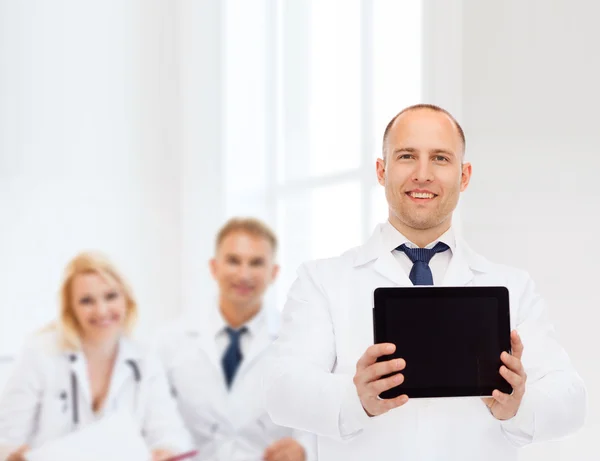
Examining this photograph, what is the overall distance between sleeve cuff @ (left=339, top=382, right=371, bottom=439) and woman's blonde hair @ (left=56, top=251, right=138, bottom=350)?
1.45 meters

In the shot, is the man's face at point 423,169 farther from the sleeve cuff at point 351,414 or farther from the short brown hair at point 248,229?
the short brown hair at point 248,229

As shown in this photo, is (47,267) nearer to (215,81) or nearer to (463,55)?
(215,81)

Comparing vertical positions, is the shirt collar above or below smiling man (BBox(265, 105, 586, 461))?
below

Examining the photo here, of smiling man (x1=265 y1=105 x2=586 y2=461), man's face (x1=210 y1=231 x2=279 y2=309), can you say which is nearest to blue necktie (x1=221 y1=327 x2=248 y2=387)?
man's face (x1=210 y1=231 x2=279 y2=309)

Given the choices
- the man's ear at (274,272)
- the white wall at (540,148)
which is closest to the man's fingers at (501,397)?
the white wall at (540,148)

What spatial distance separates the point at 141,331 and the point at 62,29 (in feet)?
3.34

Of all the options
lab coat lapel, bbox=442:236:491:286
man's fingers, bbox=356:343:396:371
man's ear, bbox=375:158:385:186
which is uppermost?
man's ear, bbox=375:158:385:186

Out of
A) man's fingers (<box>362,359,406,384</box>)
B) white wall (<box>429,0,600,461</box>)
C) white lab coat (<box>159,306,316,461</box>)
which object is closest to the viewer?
man's fingers (<box>362,359,406,384</box>)

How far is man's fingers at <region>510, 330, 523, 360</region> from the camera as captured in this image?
1.27 meters

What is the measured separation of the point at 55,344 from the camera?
8.39ft

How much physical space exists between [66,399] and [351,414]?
1446mm

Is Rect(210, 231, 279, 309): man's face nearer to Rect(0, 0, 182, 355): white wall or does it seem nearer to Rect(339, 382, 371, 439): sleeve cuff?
Rect(0, 0, 182, 355): white wall

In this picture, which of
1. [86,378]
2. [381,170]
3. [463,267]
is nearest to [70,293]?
[86,378]

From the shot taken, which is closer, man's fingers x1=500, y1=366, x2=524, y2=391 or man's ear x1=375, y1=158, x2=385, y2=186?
man's fingers x1=500, y1=366, x2=524, y2=391
